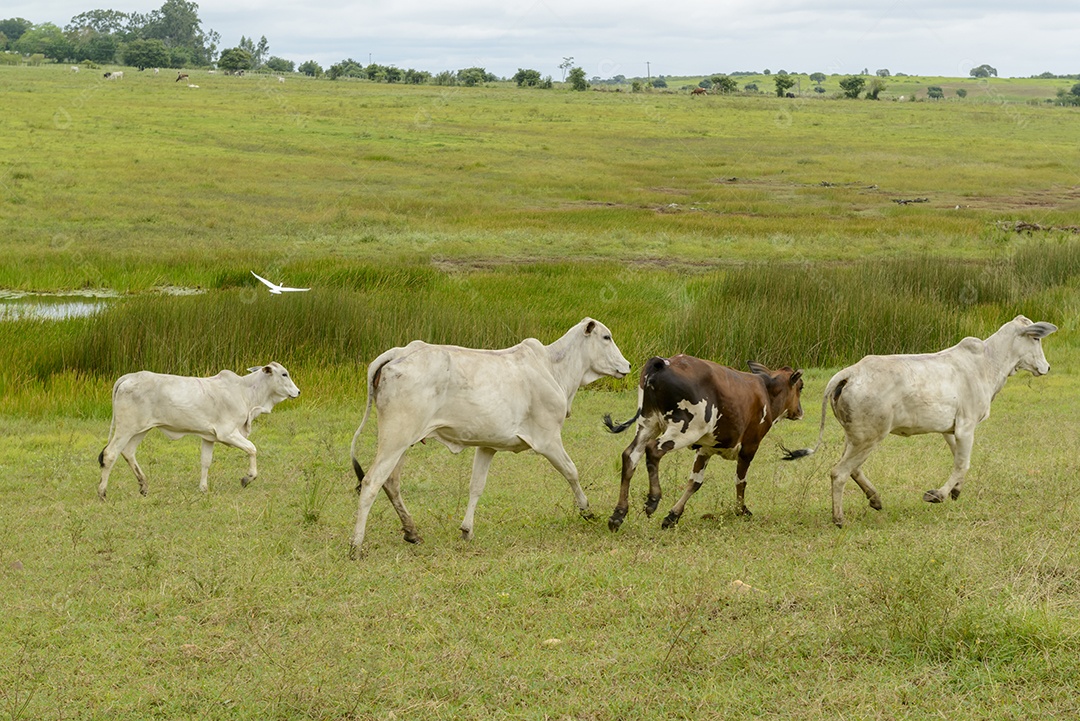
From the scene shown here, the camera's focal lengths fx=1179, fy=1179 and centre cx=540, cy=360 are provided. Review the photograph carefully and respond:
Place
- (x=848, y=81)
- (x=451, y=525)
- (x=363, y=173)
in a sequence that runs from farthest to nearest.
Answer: (x=848, y=81)
(x=363, y=173)
(x=451, y=525)

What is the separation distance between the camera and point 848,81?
285 ft

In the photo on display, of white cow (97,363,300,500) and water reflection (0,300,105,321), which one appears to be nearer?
white cow (97,363,300,500)

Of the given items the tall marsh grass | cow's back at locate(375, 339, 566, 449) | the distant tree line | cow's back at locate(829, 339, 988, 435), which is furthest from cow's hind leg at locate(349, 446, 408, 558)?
the distant tree line

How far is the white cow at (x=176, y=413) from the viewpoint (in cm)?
930

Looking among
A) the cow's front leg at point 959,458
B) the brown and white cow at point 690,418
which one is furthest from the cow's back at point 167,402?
the cow's front leg at point 959,458

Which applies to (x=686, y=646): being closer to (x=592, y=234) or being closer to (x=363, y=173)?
(x=592, y=234)

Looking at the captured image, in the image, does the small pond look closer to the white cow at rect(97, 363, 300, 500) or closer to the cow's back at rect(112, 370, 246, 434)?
the white cow at rect(97, 363, 300, 500)

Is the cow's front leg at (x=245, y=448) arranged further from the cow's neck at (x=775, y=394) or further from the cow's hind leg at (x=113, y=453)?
the cow's neck at (x=775, y=394)

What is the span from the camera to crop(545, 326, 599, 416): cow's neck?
845 centimetres

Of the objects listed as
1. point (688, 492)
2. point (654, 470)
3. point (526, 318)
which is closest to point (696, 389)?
point (654, 470)

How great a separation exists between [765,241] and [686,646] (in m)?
23.1

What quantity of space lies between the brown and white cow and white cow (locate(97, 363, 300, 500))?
11.2 ft

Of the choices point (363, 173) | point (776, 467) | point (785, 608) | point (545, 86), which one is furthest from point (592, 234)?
point (545, 86)

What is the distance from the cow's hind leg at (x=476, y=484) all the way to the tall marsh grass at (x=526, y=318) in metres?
5.99
